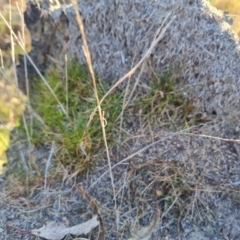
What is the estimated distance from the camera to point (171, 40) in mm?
1574

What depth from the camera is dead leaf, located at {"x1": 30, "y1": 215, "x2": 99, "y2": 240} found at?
138 cm

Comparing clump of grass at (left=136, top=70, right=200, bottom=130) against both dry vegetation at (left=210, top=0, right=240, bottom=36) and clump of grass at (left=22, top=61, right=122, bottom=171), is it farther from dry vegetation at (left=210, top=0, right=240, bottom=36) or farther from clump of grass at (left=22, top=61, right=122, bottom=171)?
dry vegetation at (left=210, top=0, right=240, bottom=36)

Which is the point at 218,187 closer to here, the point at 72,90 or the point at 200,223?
the point at 200,223

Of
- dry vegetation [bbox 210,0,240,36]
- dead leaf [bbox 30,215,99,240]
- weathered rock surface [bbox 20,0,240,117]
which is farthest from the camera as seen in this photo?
dry vegetation [bbox 210,0,240,36]

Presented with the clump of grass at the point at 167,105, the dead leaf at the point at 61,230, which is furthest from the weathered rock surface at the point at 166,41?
the dead leaf at the point at 61,230

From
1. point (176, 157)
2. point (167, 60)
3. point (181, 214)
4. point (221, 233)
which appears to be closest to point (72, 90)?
point (167, 60)

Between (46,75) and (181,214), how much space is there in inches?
33.7

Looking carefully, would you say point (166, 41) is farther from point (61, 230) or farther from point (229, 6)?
point (61, 230)

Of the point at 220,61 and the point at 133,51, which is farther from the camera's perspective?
the point at 133,51

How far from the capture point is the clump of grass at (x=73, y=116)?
4.98 feet

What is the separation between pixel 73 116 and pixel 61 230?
1.49 feet

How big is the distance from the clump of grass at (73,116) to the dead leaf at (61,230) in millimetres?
205

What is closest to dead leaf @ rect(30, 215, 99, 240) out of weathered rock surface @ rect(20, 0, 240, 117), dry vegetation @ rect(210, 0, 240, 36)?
weathered rock surface @ rect(20, 0, 240, 117)

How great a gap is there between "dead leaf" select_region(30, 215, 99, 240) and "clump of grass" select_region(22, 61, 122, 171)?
0.67ft
